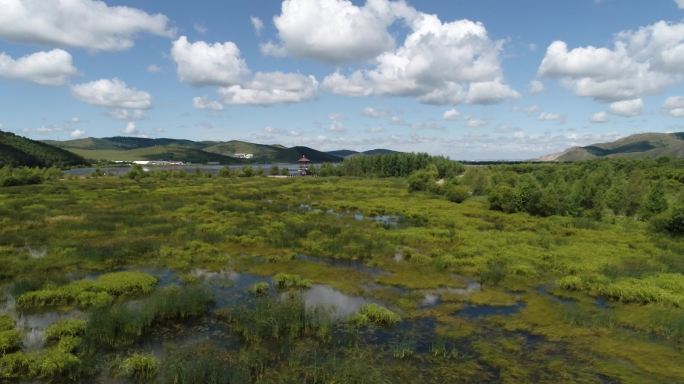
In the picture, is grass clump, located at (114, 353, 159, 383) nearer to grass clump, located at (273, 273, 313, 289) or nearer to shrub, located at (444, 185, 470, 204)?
grass clump, located at (273, 273, 313, 289)

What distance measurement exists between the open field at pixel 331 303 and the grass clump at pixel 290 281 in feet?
0.39

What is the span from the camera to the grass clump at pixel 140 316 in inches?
745

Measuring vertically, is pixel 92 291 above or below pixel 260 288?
above

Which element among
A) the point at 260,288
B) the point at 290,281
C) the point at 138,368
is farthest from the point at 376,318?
the point at 138,368

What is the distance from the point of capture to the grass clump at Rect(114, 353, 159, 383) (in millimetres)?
16042

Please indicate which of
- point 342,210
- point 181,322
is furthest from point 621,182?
point 181,322

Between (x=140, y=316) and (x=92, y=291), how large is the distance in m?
6.92

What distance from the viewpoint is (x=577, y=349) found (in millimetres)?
19750

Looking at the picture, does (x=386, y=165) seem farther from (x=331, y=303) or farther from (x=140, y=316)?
(x=140, y=316)

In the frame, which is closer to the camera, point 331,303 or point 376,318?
point 376,318

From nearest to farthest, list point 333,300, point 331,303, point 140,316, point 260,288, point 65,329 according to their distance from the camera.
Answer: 1. point 65,329
2. point 140,316
3. point 331,303
4. point 333,300
5. point 260,288

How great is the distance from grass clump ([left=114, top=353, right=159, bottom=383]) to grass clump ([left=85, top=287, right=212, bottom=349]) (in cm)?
254

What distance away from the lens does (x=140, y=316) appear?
20.5 metres

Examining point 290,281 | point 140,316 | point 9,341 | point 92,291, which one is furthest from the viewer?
point 290,281
